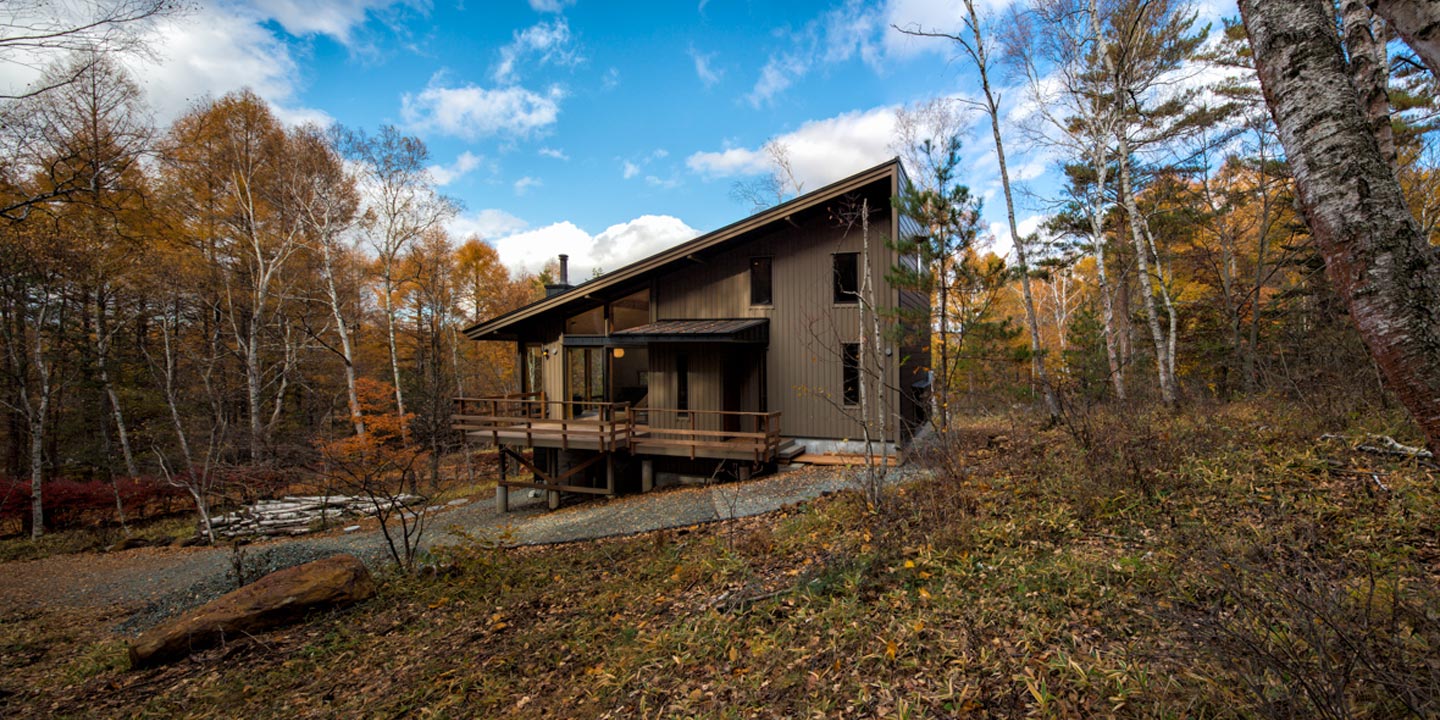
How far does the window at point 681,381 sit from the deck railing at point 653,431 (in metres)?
0.31

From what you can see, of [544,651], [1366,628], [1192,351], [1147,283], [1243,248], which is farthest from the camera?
[1243,248]

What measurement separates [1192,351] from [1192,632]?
56.1 feet

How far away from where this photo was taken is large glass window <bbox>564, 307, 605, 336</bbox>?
13445 millimetres

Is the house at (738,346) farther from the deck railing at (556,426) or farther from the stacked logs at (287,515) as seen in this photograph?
the stacked logs at (287,515)

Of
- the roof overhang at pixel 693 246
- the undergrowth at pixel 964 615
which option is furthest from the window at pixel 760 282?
the undergrowth at pixel 964 615

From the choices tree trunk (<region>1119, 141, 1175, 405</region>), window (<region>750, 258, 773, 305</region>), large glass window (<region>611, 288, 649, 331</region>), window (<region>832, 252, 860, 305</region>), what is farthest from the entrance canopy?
tree trunk (<region>1119, 141, 1175, 405</region>)

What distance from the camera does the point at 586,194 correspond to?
62.1 feet

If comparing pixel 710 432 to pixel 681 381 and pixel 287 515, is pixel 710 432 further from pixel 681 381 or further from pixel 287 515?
pixel 287 515

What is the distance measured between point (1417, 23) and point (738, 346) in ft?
35.1

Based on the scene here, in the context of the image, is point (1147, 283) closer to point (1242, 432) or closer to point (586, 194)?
point (1242, 432)

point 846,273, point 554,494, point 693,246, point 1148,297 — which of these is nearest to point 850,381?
point 846,273

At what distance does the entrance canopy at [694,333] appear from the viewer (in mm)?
10898

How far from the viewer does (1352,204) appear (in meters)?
1.60

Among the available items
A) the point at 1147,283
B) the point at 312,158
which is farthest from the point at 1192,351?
the point at 312,158
